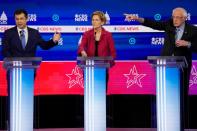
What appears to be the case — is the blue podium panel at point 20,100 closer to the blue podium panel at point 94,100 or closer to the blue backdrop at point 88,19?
the blue podium panel at point 94,100

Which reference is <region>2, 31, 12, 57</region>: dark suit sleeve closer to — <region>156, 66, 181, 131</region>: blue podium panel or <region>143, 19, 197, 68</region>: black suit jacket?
<region>143, 19, 197, 68</region>: black suit jacket

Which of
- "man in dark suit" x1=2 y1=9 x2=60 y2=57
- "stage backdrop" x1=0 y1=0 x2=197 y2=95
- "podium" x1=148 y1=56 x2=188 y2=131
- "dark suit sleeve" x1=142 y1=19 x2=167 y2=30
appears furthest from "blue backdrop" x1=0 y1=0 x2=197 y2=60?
"podium" x1=148 y1=56 x2=188 y2=131

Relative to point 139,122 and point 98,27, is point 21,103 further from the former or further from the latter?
point 139,122

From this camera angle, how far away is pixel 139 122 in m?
7.28

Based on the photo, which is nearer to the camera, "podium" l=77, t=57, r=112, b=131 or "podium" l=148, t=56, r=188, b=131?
"podium" l=148, t=56, r=188, b=131

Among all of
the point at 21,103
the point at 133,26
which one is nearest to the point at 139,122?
the point at 133,26

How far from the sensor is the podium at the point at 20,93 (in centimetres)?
467

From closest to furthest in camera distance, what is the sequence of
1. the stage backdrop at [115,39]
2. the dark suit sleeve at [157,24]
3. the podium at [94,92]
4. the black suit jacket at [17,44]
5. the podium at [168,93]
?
the podium at [168,93], the podium at [94,92], the black suit jacket at [17,44], the dark suit sleeve at [157,24], the stage backdrop at [115,39]

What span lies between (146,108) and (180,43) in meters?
2.17

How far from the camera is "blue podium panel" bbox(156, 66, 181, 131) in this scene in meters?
4.65

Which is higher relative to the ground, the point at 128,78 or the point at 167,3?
the point at 167,3

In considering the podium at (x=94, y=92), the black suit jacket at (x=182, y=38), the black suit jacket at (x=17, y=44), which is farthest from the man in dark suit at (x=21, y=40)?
the black suit jacket at (x=182, y=38)

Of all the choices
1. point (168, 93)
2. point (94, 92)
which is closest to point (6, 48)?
point (94, 92)

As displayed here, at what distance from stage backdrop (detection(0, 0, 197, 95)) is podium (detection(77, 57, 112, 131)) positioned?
2244mm
